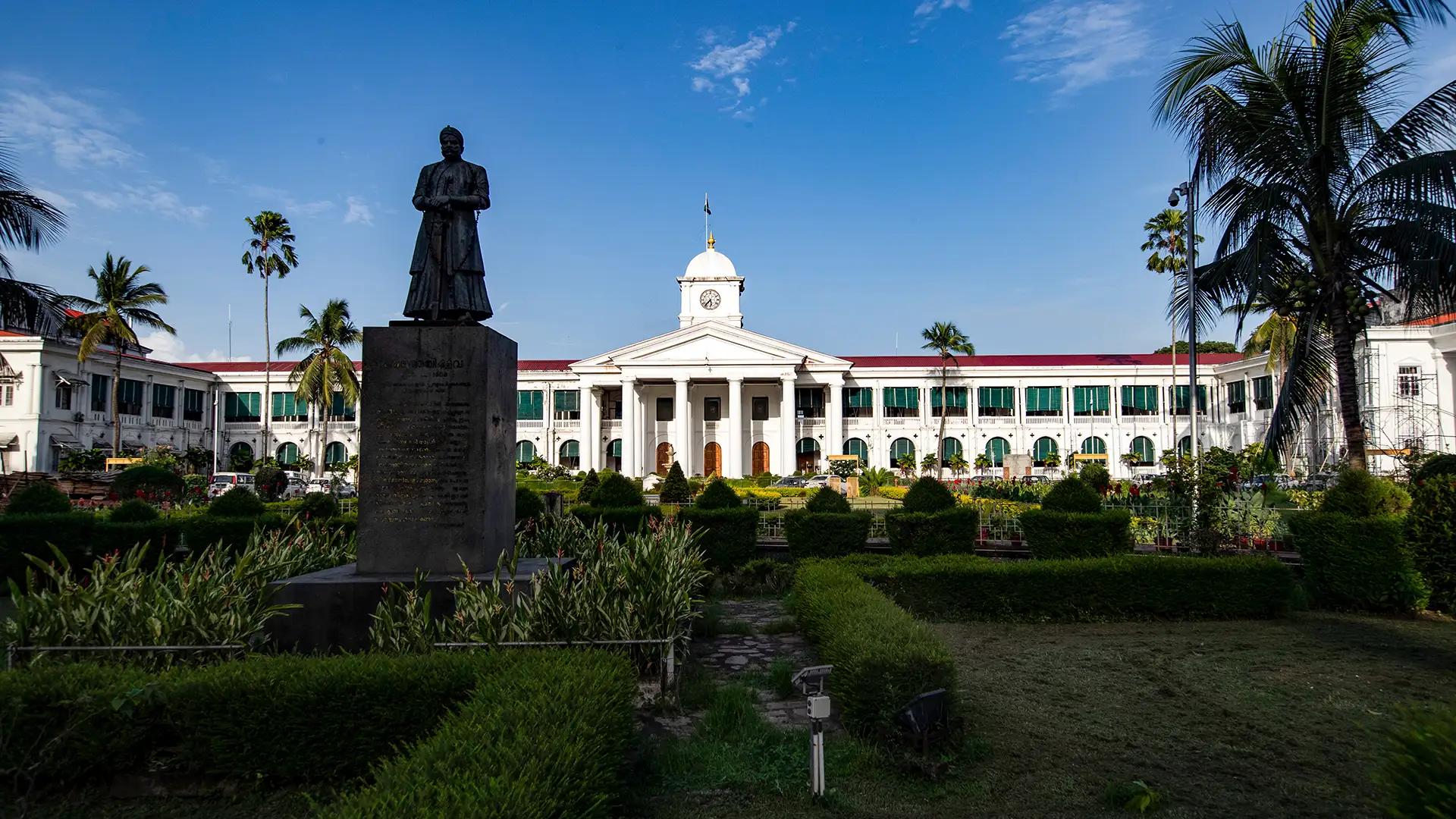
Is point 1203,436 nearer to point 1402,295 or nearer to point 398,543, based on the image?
point 1402,295

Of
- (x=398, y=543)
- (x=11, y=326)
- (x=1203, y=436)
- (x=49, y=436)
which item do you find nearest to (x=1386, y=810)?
(x=398, y=543)

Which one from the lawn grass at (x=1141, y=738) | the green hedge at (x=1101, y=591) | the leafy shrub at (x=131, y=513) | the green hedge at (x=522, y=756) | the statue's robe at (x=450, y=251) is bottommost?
the lawn grass at (x=1141, y=738)

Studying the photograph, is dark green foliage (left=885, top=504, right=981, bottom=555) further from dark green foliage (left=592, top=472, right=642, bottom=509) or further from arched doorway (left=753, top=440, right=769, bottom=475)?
arched doorway (left=753, top=440, right=769, bottom=475)

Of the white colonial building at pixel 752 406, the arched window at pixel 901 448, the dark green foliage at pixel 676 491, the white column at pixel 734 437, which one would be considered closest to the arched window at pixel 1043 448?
the white colonial building at pixel 752 406

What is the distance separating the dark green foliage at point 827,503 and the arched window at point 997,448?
1488 inches

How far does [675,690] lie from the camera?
20.7 ft

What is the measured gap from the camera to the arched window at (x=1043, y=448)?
160 feet

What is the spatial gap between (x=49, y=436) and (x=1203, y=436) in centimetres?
6135

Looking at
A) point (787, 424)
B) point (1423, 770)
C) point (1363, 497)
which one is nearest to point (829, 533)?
point (1363, 497)

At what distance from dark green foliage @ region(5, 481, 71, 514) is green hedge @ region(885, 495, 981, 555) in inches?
578

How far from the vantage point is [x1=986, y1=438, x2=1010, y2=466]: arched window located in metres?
49.2

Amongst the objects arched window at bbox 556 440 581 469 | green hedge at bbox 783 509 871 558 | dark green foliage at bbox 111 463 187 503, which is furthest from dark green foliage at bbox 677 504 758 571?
arched window at bbox 556 440 581 469

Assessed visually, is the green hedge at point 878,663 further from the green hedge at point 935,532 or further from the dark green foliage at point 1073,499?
the dark green foliage at point 1073,499

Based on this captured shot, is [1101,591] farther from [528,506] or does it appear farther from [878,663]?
[528,506]
